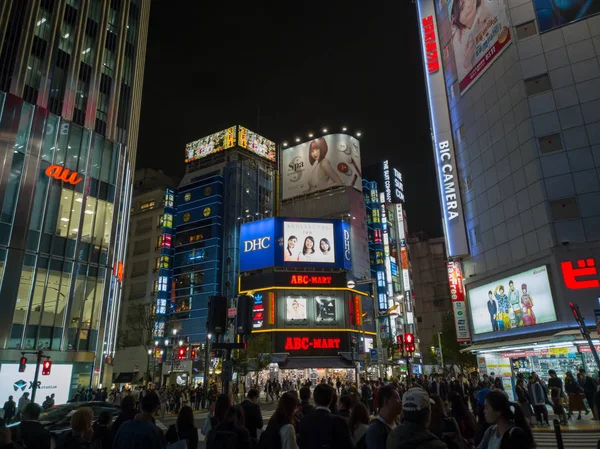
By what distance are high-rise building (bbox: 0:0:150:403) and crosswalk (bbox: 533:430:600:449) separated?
27.6m

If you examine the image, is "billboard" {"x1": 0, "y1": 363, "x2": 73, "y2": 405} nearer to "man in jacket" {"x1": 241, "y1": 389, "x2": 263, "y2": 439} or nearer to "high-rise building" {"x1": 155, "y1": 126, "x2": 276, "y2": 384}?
"man in jacket" {"x1": 241, "y1": 389, "x2": 263, "y2": 439}

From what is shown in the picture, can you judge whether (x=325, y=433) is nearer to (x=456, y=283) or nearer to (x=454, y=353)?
(x=456, y=283)

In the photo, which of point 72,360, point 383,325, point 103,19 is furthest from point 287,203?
point 72,360

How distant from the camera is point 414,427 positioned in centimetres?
337

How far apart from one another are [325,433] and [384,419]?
2.20 feet

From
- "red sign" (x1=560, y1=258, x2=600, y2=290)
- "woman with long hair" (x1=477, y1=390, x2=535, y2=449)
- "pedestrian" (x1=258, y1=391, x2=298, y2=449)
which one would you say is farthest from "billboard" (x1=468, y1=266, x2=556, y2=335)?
"pedestrian" (x1=258, y1=391, x2=298, y2=449)

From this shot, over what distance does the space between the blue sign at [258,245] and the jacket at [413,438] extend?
5204cm

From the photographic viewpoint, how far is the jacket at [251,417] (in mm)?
6973

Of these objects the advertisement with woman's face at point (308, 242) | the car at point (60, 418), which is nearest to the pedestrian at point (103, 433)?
the car at point (60, 418)

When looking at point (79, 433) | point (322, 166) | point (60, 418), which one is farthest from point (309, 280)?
point (79, 433)

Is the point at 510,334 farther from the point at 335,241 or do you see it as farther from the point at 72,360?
the point at 335,241

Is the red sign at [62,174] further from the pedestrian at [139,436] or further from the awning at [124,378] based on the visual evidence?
the awning at [124,378]

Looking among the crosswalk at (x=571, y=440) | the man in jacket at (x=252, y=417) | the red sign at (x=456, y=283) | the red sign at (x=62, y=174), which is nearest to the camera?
the man in jacket at (x=252, y=417)

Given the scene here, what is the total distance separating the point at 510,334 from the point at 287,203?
4739 cm
